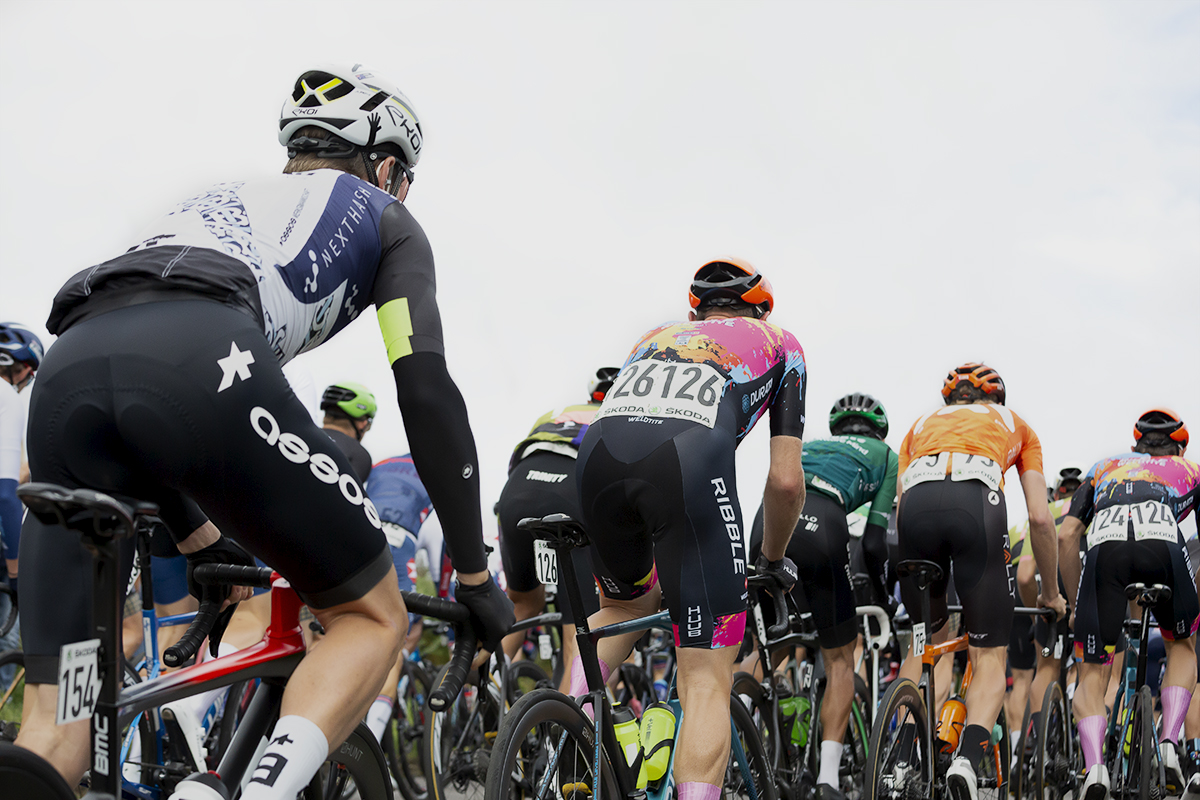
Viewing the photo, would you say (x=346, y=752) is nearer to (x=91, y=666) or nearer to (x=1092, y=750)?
(x=91, y=666)

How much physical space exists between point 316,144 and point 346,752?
1.44 metres

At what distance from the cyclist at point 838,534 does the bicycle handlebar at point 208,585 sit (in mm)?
3741

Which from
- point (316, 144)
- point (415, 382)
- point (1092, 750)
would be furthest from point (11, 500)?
point (1092, 750)

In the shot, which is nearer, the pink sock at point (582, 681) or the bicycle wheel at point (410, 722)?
the pink sock at point (582, 681)

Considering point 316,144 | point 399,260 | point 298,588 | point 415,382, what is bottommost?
point 298,588

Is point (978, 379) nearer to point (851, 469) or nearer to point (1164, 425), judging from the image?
point (851, 469)

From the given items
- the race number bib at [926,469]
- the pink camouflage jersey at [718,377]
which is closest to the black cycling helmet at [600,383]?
the race number bib at [926,469]

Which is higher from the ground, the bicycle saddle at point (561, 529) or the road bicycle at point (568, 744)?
the bicycle saddle at point (561, 529)

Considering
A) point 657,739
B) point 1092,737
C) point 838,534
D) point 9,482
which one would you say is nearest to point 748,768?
point 657,739

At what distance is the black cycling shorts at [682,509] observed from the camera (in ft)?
11.1

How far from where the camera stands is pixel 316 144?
2.58 metres

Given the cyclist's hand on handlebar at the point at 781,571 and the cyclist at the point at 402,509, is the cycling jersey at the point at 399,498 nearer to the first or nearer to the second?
the cyclist at the point at 402,509

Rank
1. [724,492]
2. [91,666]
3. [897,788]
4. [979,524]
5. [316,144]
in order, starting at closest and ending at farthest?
[91,666], [316,144], [724,492], [897,788], [979,524]

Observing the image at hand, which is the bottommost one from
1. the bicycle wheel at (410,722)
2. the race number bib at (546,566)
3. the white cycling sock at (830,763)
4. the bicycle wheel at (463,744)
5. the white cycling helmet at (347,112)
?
the bicycle wheel at (410,722)
